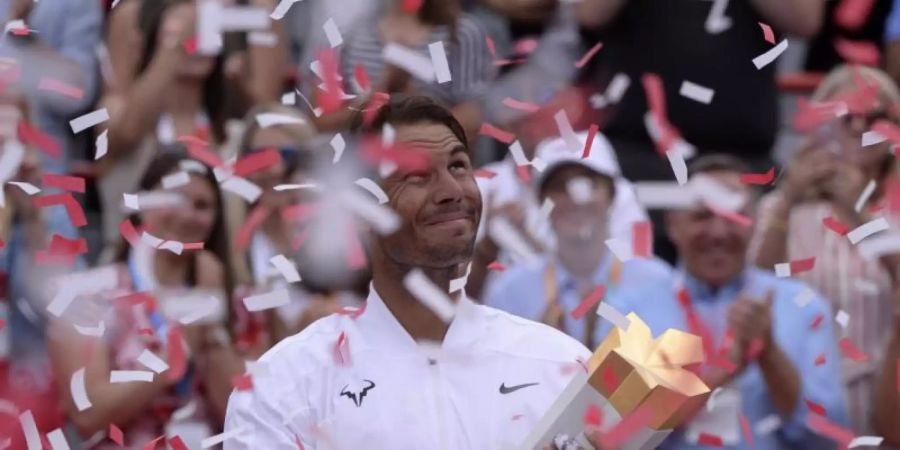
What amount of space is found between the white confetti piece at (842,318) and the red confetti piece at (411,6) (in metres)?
1.65

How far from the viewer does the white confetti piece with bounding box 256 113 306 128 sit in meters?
6.52

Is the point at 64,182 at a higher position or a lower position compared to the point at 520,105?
higher

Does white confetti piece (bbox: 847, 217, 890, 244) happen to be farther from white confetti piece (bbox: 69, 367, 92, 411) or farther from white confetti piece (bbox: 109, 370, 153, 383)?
white confetti piece (bbox: 69, 367, 92, 411)

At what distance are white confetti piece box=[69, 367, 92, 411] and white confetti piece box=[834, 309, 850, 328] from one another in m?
2.14

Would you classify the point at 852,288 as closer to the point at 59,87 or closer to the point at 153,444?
the point at 153,444

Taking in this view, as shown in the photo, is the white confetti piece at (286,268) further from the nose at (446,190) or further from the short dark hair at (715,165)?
the short dark hair at (715,165)

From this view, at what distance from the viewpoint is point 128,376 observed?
18.7 feet

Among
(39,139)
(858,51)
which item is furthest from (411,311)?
(858,51)

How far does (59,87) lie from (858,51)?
2.72 m

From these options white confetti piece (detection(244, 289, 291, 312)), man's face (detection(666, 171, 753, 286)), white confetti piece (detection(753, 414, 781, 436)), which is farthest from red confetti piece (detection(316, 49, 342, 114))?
white confetti piece (detection(753, 414, 781, 436))

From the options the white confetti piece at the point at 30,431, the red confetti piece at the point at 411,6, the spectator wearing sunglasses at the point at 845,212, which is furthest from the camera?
the red confetti piece at the point at 411,6

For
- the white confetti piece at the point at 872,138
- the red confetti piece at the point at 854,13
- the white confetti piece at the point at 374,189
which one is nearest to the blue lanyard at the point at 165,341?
the white confetti piece at the point at 374,189

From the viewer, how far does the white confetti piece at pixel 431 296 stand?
4.48 m

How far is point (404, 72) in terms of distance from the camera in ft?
20.8
